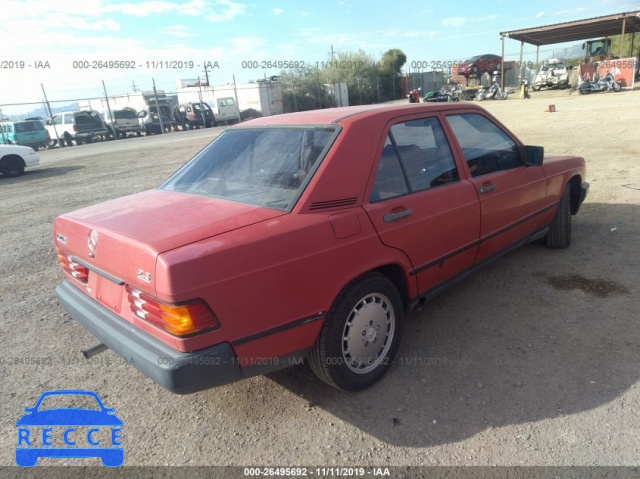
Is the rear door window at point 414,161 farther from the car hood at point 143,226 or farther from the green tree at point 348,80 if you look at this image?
the green tree at point 348,80

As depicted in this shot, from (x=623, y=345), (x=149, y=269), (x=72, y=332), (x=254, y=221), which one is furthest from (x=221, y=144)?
(x=623, y=345)

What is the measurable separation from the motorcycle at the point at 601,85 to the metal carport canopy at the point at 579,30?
1866 mm

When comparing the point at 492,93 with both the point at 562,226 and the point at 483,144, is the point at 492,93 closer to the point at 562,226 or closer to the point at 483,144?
the point at 562,226

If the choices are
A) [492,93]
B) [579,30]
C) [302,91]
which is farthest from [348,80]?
[579,30]

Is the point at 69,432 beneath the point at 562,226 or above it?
beneath

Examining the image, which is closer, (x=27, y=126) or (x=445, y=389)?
(x=445, y=389)

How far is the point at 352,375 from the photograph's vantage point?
2658 mm

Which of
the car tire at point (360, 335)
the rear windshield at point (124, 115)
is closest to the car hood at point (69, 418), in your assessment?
the car tire at point (360, 335)

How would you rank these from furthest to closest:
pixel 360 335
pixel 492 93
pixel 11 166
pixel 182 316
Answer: pixel 492 93 → pixel 11 166 → pixel 360 335 → pixel 182 316

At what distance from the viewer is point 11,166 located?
1334cm

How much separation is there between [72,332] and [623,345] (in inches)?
165

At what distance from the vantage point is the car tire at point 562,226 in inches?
176

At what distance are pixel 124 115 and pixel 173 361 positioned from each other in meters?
28.5

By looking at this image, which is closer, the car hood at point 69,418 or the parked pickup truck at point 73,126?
the car hood at point 69,418
